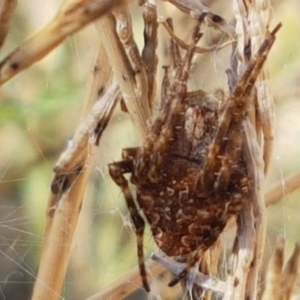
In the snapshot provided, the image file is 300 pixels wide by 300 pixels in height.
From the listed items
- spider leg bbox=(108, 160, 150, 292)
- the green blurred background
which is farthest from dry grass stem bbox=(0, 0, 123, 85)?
spider leg bbox=(108, 160, 150, 292)

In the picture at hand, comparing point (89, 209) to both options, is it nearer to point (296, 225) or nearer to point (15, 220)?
point (15, 220)

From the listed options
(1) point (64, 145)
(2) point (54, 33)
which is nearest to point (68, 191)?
(1) point (64, 145)

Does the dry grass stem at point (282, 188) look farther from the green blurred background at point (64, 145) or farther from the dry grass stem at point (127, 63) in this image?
the dry grass stem at point (127, 63)

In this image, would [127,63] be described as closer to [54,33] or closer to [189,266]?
[54,33]

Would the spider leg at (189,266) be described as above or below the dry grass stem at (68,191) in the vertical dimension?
below

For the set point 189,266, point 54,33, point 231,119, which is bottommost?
point 189,266

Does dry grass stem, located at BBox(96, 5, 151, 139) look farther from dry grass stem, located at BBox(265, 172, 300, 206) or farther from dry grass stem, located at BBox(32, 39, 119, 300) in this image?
dry grass stem, located at BBox(265, 172, 300, 206)

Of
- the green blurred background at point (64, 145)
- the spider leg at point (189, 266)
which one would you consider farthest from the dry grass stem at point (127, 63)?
the spider leg at point (189, 266)
